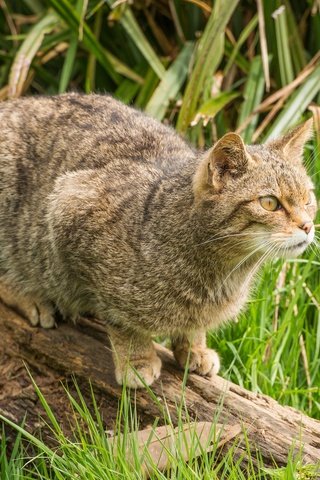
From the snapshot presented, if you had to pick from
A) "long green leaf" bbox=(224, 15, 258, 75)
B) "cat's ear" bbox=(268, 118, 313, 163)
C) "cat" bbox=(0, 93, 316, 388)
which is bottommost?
"cat" bbox=(0, 93, 316, 388)

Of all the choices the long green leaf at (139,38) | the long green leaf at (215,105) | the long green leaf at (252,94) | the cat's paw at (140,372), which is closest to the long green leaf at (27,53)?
the long green leaf at (139,38)

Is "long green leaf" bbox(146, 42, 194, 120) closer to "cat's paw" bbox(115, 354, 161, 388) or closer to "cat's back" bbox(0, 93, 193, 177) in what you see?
"cat's back" bbox(0, 93, 193, 177)

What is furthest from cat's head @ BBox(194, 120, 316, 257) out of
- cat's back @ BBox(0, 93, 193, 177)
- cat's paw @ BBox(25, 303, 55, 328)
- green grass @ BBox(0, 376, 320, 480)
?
cat's paw @ BBox(25, 303, 55, 328)

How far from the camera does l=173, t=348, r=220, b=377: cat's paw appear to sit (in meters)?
3.68

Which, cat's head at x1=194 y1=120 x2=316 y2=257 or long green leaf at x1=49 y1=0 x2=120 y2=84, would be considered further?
long green leaf at x1=49 y1=0 x2=120 y2=84

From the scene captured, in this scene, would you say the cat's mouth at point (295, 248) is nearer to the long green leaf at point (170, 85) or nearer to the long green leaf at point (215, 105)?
the long green leaf at point (215, 105)

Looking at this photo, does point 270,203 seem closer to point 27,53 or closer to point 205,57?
point 205,57

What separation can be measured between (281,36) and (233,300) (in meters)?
2.28

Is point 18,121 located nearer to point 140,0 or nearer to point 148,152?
point 148,152

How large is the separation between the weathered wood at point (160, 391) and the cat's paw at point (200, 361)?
4 centimetres

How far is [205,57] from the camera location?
4.90 m

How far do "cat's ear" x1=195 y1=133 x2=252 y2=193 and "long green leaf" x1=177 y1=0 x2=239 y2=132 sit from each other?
61.6 inches

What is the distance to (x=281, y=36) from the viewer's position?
5199 millimetres

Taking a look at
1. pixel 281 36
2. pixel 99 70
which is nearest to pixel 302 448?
pixel 281 36
